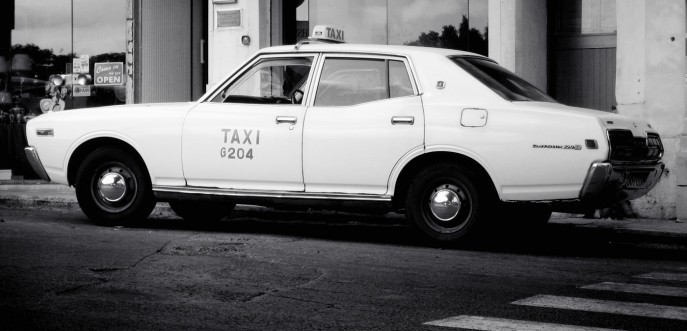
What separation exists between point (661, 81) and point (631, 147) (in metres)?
3.35

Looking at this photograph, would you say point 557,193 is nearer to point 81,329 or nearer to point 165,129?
point 165,129

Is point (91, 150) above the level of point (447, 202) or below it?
above

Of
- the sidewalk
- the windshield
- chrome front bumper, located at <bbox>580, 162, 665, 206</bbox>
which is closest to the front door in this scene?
the windshield

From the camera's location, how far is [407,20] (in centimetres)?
1527

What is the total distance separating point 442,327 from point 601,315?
1025mm

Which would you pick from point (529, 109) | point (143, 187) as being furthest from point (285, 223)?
point (529, 109)

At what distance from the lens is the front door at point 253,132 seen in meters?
9.93

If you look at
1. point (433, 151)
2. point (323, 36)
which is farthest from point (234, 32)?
point (433, 151)

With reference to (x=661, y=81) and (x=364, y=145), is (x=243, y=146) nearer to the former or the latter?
(x=364, y=145)

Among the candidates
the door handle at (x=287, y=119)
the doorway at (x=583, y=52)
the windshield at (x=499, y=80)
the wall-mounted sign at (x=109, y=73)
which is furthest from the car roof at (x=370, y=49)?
the wall-mounted sign at (x=109, y=73)

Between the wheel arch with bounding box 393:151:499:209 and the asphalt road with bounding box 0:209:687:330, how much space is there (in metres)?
0.46

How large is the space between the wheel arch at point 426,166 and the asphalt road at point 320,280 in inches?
18.1

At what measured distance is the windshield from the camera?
31.9ft

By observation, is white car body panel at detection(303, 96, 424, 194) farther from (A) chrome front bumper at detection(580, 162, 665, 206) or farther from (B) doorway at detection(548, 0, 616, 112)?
(B) doorway at detection(548, 0, 616, 112)
